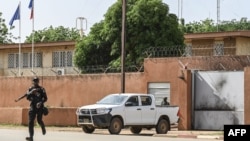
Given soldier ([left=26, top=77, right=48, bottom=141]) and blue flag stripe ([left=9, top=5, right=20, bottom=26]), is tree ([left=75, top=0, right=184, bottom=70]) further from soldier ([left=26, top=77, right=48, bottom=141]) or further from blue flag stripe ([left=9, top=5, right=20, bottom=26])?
soldier ([left=26, top=77, right=48, bottom=141])

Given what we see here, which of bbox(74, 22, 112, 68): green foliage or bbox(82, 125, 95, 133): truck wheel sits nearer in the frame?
bbox(82, 125, 95, 133): truck wheel

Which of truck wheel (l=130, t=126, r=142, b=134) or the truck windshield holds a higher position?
the truck windshield

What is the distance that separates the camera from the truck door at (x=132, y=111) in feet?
85.9

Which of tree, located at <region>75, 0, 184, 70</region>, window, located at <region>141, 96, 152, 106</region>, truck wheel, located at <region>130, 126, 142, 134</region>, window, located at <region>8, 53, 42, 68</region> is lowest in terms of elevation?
truck wheel, located at <region>130, 126, 142, 134</region>

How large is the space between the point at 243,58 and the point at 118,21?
37.3 feet

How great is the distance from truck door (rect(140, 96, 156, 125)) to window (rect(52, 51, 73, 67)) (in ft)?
72.8

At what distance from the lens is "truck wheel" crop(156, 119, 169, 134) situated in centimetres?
2711

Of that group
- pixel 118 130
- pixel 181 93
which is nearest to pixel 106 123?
pixel 118 130

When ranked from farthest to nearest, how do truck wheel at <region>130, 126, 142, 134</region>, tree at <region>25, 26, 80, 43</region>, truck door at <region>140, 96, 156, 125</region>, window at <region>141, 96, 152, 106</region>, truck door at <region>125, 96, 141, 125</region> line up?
tree at <region>25, 26, 80, 43</region>, truck wheel at <region>130, 126, 142, 134</region>, window at <region>141, 96, 152, 106</region>, truck door at <region>140, 96, 156, 125</region>, truck door at <region>125, 96, 141, 125</region>

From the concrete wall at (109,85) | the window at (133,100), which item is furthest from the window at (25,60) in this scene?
the window at (133,100)

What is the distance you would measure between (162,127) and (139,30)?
12259mm

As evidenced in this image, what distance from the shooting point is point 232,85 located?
29.1 meters

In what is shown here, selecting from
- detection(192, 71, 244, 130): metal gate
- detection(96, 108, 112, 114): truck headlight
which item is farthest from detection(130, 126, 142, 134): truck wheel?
detection(192, 71, 244, 130): metal gate

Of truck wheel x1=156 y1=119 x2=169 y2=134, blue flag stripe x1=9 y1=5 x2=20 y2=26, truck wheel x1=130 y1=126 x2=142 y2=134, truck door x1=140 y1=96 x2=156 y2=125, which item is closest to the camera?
truck door x1=140 y1=96 x2=156 y2=125
